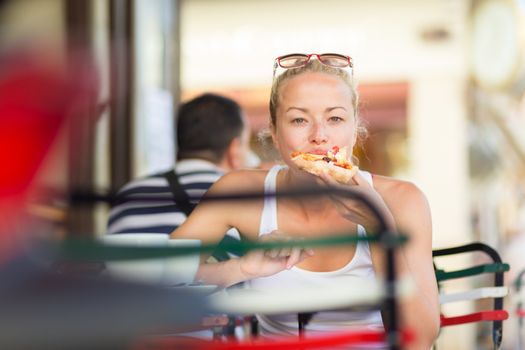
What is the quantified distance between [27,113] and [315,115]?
45.4 inches

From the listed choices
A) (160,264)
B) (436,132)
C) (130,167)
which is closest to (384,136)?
(436,132)

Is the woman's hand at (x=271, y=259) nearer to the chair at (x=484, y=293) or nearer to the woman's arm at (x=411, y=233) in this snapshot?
the woman's arm at (x=411, y=233)

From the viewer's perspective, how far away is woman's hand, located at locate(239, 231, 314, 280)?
2.06 metres

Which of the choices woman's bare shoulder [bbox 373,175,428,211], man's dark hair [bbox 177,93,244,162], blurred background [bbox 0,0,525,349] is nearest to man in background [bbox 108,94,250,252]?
man's dark hair [bbox 177,93,244,162]

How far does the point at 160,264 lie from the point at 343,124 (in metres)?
0.90

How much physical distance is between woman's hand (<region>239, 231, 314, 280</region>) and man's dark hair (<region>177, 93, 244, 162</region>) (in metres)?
2.00

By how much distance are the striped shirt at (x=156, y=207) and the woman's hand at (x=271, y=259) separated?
1.38 m

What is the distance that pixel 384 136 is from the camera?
9.88 meters

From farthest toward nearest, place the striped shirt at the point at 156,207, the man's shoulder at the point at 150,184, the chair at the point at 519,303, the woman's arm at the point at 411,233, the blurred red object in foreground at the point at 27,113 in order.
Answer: the man's shoulder at the point at 150,184 → the striped shirt at the point at 156,207 → the chair at the point at 519,303 → the woman's arm at the point at 411,233 → the blurred red object in foreground at the point at 27,113

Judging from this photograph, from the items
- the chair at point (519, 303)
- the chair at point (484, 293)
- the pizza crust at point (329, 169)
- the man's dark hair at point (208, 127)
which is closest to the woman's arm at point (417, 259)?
the pizza crust at point (329, 169)

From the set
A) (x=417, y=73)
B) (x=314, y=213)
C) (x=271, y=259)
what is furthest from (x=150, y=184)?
(x=417, y=73)

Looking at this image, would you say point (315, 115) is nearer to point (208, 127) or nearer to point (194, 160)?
point (194, 160)

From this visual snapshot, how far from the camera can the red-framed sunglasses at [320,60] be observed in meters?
2.46

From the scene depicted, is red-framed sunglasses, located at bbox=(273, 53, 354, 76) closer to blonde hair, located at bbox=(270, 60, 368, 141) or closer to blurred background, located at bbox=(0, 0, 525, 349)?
blonde hair, located at bbox=(270, 60, 368, 141)
